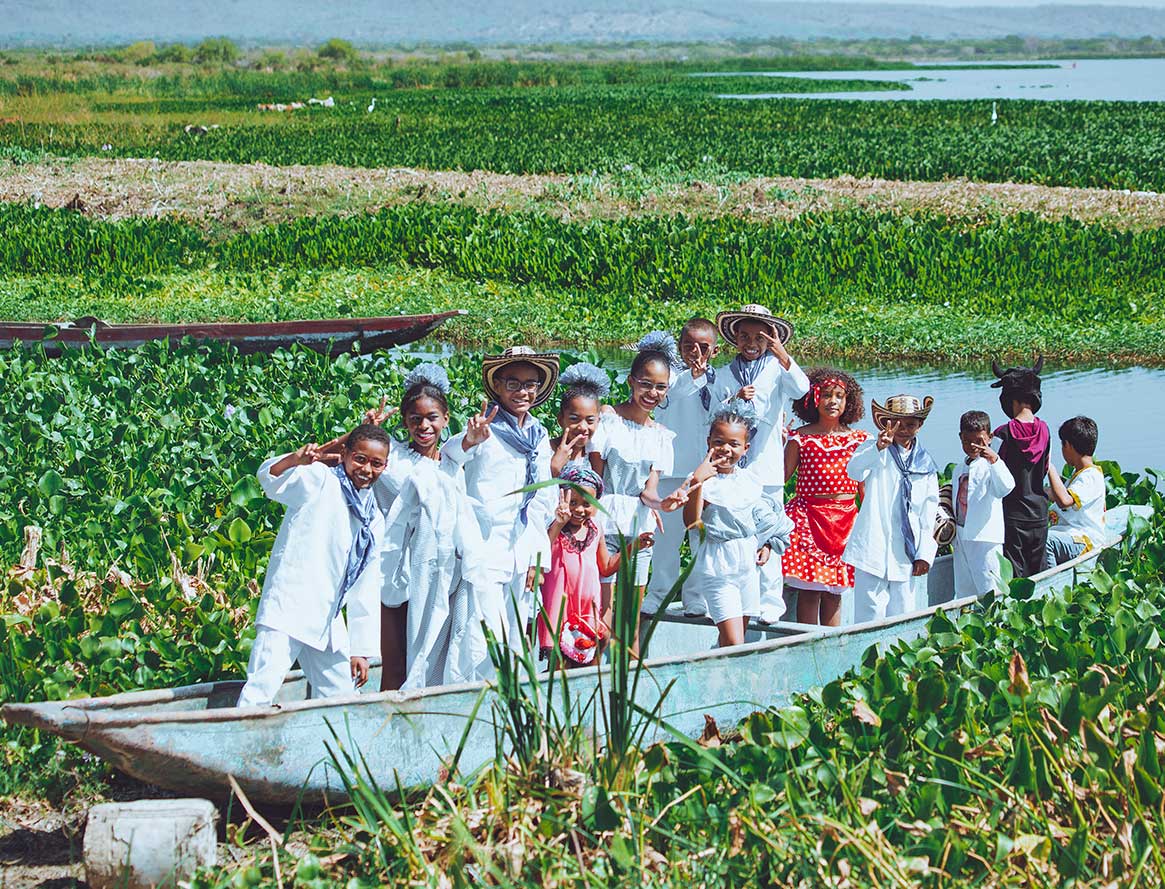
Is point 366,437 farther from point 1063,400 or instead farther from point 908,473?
point 1063,400

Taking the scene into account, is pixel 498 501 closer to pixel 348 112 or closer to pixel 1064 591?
pixel 1064 591

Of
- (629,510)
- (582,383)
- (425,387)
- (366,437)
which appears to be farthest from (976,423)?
(366,437)

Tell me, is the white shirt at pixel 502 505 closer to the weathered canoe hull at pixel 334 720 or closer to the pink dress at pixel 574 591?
the pink dress at pixel 574 591

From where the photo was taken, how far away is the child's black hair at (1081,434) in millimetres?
7016

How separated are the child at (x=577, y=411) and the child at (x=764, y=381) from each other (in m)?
1.02

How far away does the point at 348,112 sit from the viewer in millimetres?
50688

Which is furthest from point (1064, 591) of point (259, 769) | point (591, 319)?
point (591, 319)

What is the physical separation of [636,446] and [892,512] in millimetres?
1245

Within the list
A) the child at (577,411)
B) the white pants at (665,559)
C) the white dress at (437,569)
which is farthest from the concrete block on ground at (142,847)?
the white pants at (665,559)

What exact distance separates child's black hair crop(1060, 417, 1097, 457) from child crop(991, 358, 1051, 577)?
129mm

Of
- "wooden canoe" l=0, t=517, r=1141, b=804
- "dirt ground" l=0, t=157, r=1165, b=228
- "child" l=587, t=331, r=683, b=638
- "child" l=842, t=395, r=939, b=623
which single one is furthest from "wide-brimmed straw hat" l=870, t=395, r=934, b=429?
"dirt ground" l=0, t=157, r=1165, b=228

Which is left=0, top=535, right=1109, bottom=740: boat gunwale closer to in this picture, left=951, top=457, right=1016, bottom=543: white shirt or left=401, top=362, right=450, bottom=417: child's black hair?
left=951, top=457, right=1016, bottom=543: white shirt

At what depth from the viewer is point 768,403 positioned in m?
6.92

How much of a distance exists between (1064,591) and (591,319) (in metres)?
10.4
